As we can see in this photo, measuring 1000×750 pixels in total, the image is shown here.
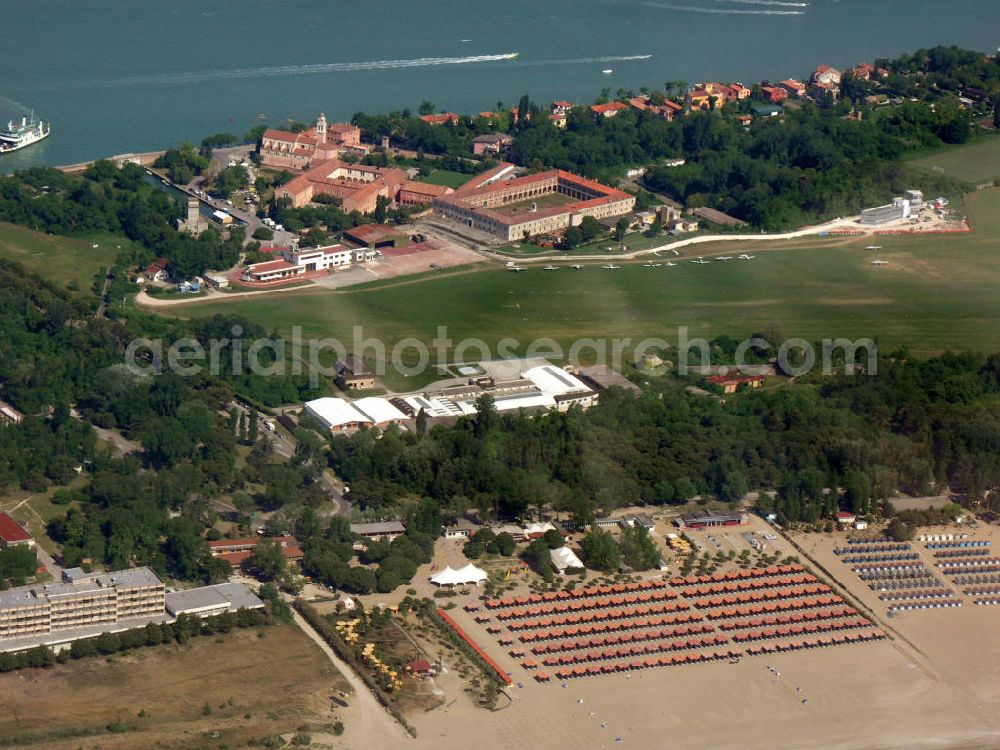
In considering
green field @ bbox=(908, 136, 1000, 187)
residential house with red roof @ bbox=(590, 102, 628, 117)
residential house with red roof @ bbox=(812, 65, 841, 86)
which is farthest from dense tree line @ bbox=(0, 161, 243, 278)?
residential house with red roof @ bbox=(812, 65, 841, 86)

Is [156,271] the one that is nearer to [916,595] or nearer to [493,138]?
[493,138]

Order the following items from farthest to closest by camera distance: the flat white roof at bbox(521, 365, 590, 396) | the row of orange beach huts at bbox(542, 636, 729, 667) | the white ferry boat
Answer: the white ferry boat, the flat white roof at bbox(521, 365, 590, 396), the row of orange beach huts at bbox(542, 636, 729, 667)

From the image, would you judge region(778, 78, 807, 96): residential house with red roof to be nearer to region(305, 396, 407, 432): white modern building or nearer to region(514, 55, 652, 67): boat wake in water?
region(514, 55, 652, 67): boat wake in water

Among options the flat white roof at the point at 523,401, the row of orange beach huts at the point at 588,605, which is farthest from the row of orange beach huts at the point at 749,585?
the flat white roof at the point at 523,401

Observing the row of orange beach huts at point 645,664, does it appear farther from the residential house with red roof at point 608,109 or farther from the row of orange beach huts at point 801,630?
the residential house with red roof at point 608,109

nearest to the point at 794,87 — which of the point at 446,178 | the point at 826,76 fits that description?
the point at 826,76
